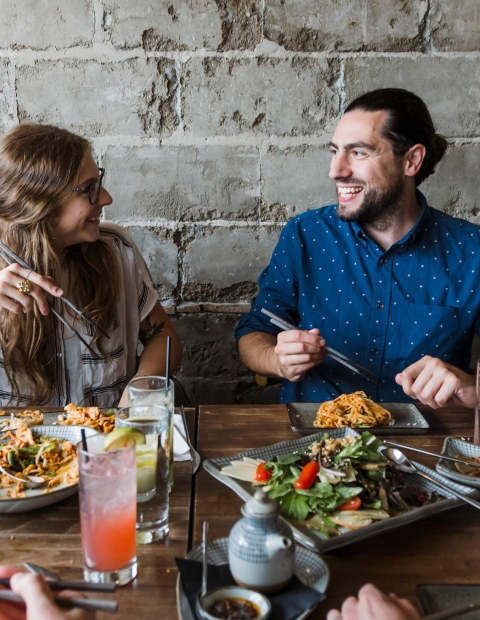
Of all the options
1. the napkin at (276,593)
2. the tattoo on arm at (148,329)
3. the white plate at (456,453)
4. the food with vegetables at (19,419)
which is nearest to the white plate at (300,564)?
the napkin at (276,593)

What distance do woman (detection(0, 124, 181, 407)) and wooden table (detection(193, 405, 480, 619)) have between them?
74 cm

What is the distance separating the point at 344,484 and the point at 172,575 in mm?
368

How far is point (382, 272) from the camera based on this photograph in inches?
89.0

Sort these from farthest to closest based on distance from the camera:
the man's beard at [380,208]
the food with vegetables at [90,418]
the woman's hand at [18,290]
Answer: the man's beard at [380,208]
the woman's hand at [18,290]
the food with vegetables at [90,418]

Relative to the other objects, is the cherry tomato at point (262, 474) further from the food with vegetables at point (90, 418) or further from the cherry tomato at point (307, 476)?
the food with vegetables at point (90, 418)

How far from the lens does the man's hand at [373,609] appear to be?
0.85m

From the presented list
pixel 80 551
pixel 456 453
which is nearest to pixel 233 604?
pixel 80 551

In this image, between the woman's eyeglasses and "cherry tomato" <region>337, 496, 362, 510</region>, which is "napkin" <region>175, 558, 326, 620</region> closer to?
"cherry tomato" <region>337, 496, 362, 510</region>

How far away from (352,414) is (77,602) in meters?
0.93

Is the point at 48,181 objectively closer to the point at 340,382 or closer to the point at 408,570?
the point at 340,382

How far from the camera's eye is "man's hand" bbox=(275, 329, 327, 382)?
73.4 inches

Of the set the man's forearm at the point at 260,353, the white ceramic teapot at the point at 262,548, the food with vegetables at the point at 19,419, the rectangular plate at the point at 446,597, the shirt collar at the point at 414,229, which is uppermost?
the shirt collar at the point at 414,229

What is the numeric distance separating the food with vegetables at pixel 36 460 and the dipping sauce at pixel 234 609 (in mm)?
479

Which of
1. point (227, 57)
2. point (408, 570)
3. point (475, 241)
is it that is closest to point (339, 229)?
point (475, 241)
